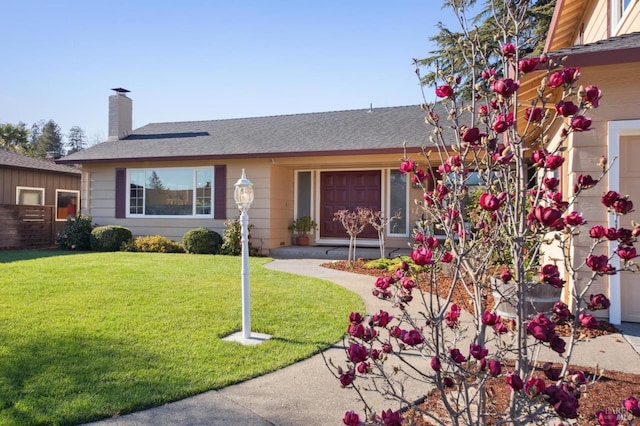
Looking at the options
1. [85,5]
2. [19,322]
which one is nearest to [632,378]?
[19,322]

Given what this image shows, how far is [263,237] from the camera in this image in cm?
1140

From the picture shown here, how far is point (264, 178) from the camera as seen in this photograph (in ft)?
37.8

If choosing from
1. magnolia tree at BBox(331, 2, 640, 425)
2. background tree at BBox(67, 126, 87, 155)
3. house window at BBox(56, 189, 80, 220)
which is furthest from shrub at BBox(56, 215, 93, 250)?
background tree at BBox(67, 126, 87, 155)

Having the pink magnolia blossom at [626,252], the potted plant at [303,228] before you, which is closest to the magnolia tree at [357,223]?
the potted plant at [303,228]

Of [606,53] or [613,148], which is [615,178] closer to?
[613,148]

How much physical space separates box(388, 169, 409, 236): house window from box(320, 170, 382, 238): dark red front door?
1.17 feet

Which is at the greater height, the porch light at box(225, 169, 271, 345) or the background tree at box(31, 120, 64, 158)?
the background tree at box(31, 120, 64, 158)

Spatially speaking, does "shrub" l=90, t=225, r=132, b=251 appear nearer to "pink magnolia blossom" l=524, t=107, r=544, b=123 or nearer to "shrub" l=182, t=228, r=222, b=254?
"shrub" l=182, t=228, r=222, b=254

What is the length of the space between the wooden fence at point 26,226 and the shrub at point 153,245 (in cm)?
408

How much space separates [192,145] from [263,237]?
12.7 feet

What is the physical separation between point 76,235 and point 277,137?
6525 mm

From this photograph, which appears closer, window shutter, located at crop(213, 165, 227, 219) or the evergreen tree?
window shutter, located at crop(213, 165, 227, 219)

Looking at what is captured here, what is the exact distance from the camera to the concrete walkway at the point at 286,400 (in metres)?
2.65

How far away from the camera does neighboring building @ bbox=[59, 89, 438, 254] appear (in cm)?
1147
